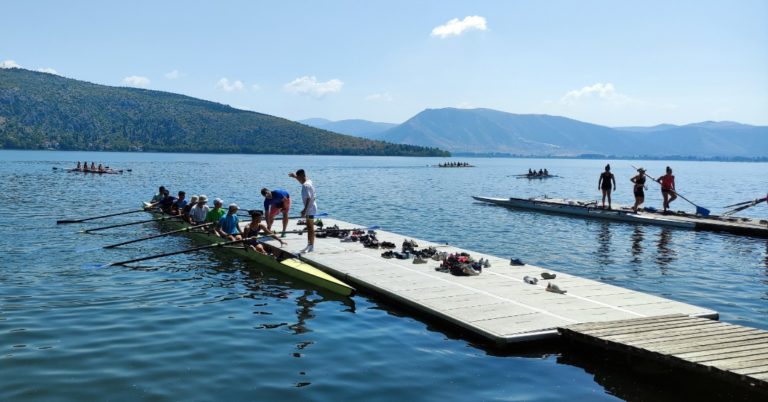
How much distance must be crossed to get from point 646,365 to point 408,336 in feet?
15.4

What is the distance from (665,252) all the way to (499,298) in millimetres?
14096

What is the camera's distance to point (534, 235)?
30.3m

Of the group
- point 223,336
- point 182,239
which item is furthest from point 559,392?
point 182,239

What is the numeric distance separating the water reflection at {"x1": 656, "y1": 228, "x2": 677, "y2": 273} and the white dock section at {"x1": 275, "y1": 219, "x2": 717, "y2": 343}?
773cm

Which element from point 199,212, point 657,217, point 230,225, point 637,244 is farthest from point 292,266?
point 657,217

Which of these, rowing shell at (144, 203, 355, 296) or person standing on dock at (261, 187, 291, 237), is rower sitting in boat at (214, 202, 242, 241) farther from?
person standing on dock at (261, 187, 291, 237)

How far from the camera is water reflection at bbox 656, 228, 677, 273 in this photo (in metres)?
22.5

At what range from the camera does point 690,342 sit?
414 inches

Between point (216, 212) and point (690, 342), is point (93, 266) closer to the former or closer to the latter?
point (216, 212)

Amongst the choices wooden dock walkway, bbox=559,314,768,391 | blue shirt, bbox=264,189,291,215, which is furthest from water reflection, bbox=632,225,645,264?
blue shirt, bbox=264,189,291,215

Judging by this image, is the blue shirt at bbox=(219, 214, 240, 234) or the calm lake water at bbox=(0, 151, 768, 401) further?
the blue shirt at bbox=(219, 214, 240, 234)

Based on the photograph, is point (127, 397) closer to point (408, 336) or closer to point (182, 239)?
point (408, 336)

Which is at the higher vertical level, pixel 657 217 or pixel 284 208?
pixel 284 208

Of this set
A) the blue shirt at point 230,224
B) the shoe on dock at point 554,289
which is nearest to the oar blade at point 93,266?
the blue shirt at point 230,224
